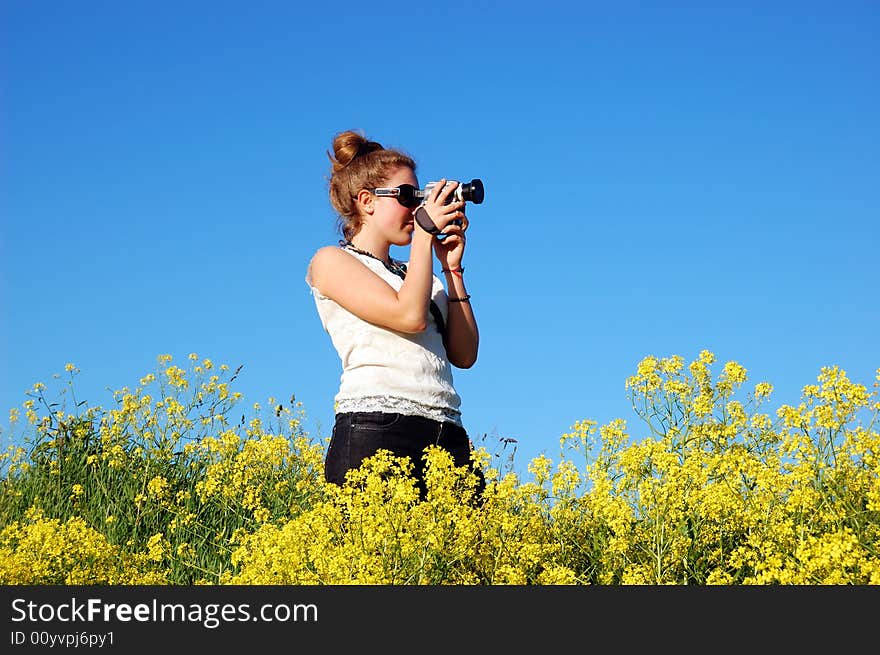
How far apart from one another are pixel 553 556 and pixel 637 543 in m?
0.35

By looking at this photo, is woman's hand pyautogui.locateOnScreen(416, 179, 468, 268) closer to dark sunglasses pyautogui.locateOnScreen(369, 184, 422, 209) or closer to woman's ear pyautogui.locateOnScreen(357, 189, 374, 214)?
dark sunglasses pyautogui.locateOnScreen(369, 184, 422, 209)

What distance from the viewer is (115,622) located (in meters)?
2.56

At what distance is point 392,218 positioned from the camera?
11.6 feet

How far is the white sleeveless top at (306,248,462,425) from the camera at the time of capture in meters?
3.23

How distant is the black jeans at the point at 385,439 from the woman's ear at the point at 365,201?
829 millimetres

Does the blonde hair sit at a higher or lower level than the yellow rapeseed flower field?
higher

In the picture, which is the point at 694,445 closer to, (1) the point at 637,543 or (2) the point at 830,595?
(1) the point at 637,543

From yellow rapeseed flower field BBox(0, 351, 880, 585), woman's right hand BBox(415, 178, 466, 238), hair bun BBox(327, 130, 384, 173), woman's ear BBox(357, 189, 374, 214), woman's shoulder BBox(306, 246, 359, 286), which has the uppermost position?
hair bun BBox(327, 130, 384, 173)

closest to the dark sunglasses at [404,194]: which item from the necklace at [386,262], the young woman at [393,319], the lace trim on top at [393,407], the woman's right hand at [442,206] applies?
the young woman at [393,319]

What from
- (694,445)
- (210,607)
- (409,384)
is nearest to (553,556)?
(694,445)

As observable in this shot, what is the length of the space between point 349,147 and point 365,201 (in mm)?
315

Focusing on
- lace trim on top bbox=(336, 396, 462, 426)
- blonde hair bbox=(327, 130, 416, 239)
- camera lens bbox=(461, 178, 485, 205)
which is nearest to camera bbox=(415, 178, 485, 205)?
camera lens bbox=(461, 178, 485, 205)

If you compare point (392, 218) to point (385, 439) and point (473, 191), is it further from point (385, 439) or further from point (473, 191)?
point (385, 439)

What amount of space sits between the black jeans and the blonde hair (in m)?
0.84
